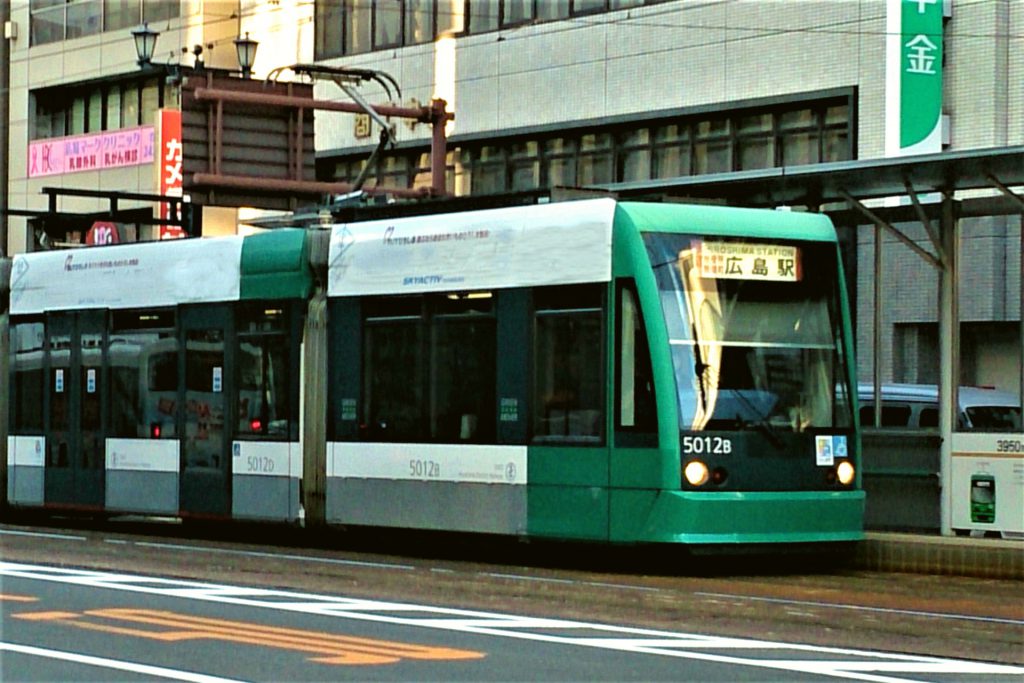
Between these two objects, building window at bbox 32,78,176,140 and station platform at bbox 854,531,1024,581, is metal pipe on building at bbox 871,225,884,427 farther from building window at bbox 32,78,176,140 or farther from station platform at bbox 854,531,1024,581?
building window at bbox 32,78,176,140

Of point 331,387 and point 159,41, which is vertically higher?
point 159,41

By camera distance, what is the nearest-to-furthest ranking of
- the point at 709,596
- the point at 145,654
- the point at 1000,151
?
the point at 145,654 → the point at 709,596 → the point at 1000,151

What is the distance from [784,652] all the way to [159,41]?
36.0m

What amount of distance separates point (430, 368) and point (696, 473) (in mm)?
3168

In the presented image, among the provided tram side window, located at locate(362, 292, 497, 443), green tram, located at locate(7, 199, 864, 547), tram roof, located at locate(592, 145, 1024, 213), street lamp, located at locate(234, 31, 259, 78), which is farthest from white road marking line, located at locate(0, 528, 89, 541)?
street lamp, located at locate(234, 31, 259, 78)

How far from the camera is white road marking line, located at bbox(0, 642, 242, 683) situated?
1035 centimetres

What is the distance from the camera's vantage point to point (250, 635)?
12516mm

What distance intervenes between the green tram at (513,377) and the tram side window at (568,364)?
0.02 meters

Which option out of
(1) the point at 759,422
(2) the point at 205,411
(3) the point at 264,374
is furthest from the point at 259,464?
(1) the point at 759,422

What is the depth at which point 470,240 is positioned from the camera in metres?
19.3

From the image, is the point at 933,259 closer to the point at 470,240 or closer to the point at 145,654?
the point at 470,240

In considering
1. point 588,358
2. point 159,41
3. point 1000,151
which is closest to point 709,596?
point 588,358

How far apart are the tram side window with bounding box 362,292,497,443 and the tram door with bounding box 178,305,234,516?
7.73 feet

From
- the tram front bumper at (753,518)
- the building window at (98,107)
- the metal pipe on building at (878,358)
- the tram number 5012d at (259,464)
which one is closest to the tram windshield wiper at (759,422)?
the tram front bumper at (753,518)
